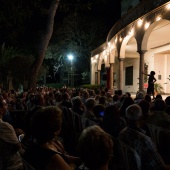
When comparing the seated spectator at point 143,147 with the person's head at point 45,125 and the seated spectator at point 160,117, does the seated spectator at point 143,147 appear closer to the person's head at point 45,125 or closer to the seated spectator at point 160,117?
the person's head at point 45,125

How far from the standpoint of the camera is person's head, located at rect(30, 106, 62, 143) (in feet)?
7.95

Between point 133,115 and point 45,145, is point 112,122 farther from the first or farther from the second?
point 45,145

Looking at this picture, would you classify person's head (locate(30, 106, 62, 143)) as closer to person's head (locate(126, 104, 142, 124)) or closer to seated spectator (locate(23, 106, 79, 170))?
seated spectator (locate(23, 106, 79, 170))

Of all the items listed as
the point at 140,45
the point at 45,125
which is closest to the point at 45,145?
the point at 45,125

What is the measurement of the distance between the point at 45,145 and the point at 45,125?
175 mm

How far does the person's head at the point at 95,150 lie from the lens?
1848 mm

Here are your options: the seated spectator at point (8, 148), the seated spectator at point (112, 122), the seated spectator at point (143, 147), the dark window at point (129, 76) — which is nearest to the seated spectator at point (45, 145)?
the seated spectator at point (8, 148)

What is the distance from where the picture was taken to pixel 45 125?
8.02ft

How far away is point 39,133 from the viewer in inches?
95.3

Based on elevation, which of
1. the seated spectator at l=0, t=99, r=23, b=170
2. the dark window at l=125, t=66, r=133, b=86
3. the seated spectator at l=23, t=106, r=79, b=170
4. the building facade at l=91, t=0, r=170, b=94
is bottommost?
the seated spectator at l=0, t=99, r=23, b=170

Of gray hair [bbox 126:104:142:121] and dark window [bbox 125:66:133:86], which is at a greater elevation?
dark window [bbox 125:66:133:86]

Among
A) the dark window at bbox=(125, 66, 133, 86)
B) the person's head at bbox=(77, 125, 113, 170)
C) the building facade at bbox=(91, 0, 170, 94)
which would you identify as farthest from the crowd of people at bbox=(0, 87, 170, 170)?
the dark window at bbox=(125, 66, 133, 86)

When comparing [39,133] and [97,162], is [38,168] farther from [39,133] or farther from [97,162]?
[97,162]

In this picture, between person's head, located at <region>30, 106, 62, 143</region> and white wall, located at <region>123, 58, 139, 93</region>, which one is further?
white wall, located at <region>123, 58, 139, 93</region>
